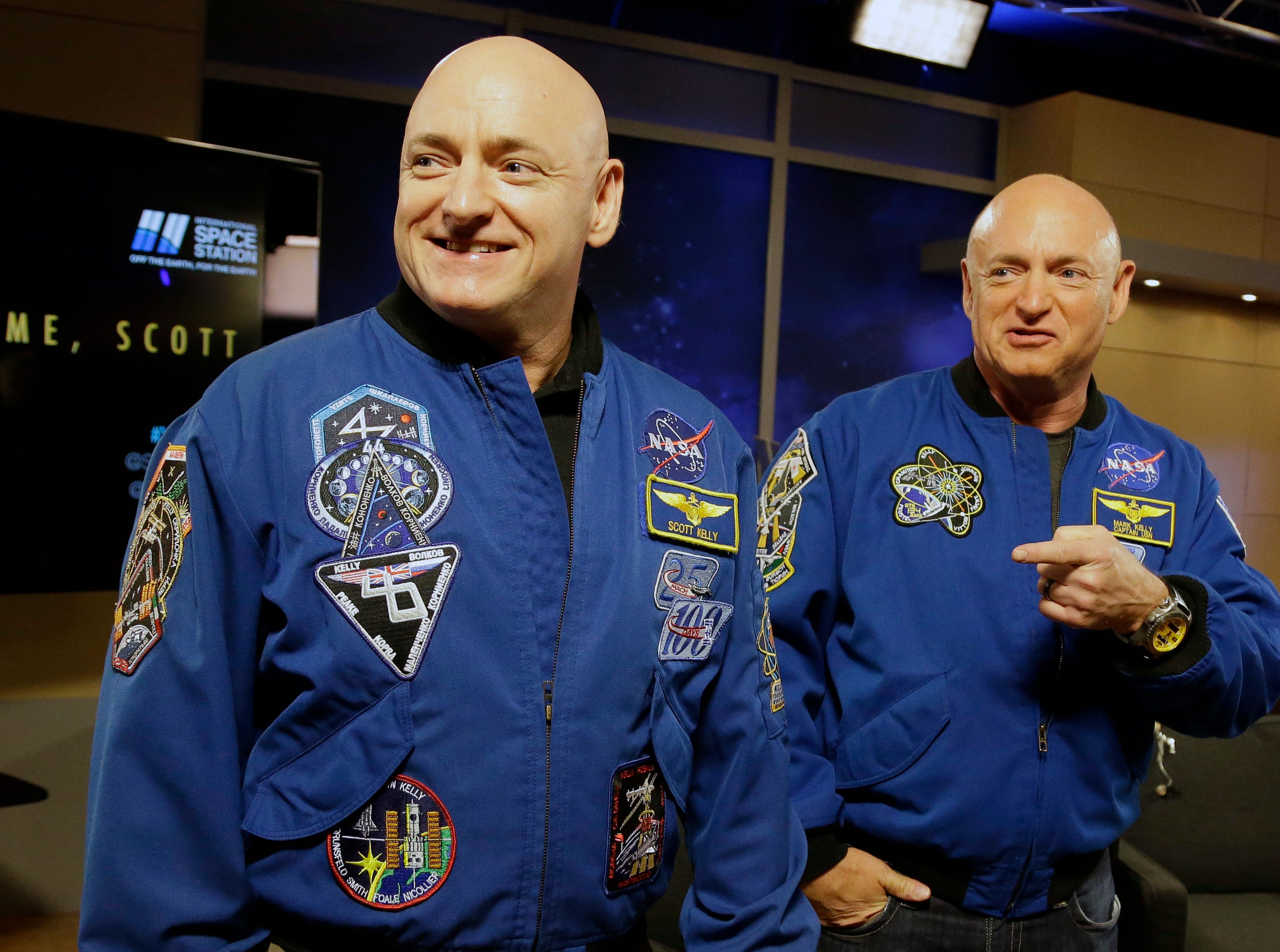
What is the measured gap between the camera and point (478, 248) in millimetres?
1076

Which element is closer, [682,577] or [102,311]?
[682,577]

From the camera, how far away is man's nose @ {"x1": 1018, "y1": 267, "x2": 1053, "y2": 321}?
4.97ft

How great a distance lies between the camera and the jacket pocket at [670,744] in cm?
111

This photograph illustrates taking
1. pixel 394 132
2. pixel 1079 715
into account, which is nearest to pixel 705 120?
pixel 394 132

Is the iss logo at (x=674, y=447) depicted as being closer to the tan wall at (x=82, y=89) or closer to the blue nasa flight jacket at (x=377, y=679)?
the blue nasa flight jacket at (x=377, y=679)

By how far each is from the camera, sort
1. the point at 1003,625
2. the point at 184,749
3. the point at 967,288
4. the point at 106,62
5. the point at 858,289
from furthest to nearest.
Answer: the point at 858,289 < the point at 106,62 < the point at 967,288 < the point at 1003,625 < the point at 184,749

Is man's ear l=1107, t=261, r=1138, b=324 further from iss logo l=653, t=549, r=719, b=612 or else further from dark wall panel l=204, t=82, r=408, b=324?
dark wall panel l=204, t=82, r=408, b=324

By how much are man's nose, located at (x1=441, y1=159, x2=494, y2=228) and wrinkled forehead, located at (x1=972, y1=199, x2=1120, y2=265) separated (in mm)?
875

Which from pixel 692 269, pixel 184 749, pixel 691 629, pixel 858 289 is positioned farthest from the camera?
pixel 858 289

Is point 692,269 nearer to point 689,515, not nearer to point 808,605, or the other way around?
point 808,605

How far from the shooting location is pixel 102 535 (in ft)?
7.89

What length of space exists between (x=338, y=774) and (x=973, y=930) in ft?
3.16

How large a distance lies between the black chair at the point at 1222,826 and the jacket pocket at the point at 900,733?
4.76ft

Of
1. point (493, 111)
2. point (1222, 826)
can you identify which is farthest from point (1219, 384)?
point (493, 111)
